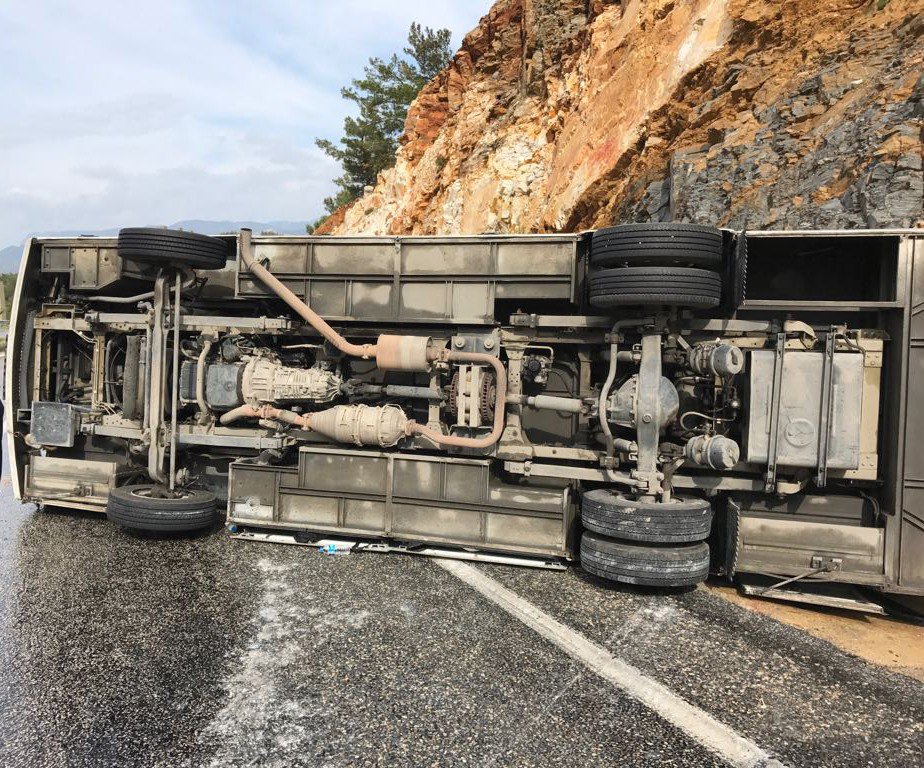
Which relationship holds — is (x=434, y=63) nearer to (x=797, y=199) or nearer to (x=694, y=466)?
(x=797, y=199)

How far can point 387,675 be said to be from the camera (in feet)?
13.0

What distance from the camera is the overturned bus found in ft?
16.6

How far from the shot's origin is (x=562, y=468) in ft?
19.1

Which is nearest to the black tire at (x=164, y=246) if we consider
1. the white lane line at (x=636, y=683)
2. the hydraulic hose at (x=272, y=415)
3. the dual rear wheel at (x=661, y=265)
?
the hydraulic hose at (x=272, y=415)

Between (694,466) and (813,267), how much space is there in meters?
2.32

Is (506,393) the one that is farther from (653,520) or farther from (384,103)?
(384,103)

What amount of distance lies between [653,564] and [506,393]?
80.3 inches

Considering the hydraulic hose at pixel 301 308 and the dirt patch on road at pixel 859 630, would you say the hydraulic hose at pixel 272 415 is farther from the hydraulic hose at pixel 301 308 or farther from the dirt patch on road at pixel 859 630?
the dirt patch on road at pixel 859 630

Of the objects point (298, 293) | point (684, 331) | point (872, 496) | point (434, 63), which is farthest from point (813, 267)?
point (434, 63)

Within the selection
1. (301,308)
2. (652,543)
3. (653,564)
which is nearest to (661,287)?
(652,543)

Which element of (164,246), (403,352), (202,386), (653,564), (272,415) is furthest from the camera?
(202,386)

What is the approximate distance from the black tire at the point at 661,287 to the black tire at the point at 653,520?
170cm

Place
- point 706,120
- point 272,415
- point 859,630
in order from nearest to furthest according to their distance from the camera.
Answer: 1. point 859,630
2. point 272,415
3. point 706,120

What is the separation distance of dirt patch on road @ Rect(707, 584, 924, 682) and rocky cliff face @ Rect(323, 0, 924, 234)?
4.26 meters
